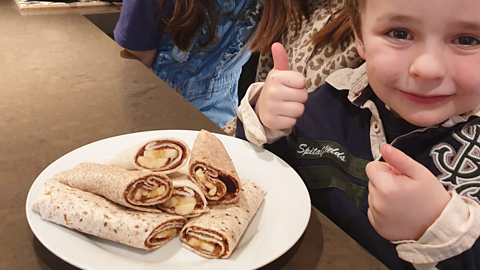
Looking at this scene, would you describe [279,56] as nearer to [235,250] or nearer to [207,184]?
[207,184]

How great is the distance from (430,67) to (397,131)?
0.92 feet

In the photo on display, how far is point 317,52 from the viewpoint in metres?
1.40

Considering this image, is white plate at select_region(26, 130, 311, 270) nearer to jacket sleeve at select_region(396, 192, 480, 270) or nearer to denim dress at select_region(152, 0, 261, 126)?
jacket sleeve at select_region(396, 192, 480, 270)

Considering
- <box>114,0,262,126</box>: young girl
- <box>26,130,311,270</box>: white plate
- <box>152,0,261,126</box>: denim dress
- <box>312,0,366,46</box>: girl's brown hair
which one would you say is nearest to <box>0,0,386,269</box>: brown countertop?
<box>26,130,311,270</box>: white plate

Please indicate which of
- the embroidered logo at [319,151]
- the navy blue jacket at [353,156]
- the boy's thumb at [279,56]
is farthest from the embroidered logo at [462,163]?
the boy's thumb at [279,56]

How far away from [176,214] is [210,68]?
1.22 m

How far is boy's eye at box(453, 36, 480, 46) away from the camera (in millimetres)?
784

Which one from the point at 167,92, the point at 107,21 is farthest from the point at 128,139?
the point at 107,21

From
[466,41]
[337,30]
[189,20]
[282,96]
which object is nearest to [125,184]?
[282,96]

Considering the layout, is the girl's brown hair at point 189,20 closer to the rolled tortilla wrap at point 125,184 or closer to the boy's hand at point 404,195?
the rolled tortilla wrap at point 125,184

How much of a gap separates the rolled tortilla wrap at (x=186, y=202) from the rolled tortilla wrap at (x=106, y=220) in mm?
38

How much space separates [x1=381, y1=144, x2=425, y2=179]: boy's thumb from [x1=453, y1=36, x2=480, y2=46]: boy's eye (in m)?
0.25

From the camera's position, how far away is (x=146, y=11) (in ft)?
5.68

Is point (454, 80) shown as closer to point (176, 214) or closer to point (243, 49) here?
point (176, 214)
